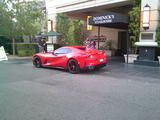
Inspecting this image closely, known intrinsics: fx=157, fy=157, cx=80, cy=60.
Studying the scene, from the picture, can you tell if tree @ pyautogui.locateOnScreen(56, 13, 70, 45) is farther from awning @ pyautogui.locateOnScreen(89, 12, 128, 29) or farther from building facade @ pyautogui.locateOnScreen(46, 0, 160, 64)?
awning @ pyautogui.locateOnScreen(89, 12, 128, 29)

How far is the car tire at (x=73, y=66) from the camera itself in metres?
7.79

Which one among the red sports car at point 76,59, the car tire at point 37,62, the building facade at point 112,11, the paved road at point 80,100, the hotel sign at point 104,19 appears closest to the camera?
the paved road at point 80,100

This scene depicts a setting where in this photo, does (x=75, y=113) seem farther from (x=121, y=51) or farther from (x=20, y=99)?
(x=121, y=51)

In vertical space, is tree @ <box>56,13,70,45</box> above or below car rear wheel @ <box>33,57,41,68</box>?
above

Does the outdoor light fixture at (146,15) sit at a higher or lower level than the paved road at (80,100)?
higher

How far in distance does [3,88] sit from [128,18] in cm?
891

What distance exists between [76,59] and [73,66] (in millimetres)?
470

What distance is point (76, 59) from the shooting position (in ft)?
25.3

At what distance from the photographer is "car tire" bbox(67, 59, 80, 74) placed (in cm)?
779

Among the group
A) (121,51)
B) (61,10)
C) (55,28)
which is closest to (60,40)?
(55,28)

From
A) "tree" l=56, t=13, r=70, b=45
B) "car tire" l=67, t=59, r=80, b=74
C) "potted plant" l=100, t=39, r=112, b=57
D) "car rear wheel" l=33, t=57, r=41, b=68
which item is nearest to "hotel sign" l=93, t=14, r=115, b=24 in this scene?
"car tire" l=67, t=59, r=80, b=74

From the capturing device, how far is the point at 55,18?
15.7 metres

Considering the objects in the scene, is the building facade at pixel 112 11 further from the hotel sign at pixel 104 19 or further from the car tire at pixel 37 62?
the car tire at pixel 37 62

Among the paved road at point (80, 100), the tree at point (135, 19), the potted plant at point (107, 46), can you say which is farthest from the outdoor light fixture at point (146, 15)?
the potted plant at point (107, 46)
